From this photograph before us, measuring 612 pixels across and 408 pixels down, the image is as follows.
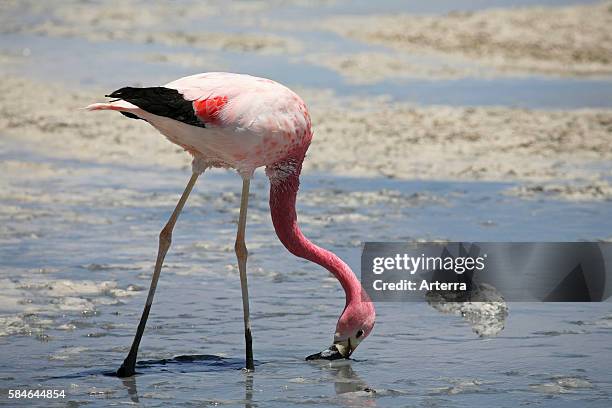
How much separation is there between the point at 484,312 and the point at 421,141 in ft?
16.7

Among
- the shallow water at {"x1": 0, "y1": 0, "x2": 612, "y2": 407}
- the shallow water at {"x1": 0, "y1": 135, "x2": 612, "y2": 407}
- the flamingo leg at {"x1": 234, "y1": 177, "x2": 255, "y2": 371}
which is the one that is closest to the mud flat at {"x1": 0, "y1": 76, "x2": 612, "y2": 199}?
the shallow water at {"x1": 0, "y1": 0, "x2": 612, "y2": 407}

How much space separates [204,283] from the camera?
26.6 ft

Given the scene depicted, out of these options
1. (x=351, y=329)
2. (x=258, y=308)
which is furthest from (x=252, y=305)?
(x=351, y=329)

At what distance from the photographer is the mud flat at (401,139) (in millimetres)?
11445

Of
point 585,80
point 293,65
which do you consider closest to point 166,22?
point 293,65

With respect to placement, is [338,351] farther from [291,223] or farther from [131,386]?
[131,386]

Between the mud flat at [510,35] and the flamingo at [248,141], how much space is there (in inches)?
359

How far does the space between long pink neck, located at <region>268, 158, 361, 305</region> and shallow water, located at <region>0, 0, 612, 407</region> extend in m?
0.49

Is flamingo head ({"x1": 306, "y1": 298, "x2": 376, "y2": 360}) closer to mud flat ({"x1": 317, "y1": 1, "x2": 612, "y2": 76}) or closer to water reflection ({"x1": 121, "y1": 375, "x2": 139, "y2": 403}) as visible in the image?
water reflection ({"x1": 121, "y1": 375, "x2": 139, "y2": 403})

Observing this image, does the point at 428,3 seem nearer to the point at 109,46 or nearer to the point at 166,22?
the point at 166,22

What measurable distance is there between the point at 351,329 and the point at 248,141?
1.05 meters

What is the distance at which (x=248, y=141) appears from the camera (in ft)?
21.2

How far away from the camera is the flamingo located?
247 inches

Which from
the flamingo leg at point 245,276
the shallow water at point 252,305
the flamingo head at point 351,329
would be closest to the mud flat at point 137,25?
the shallow water at point 252,305
